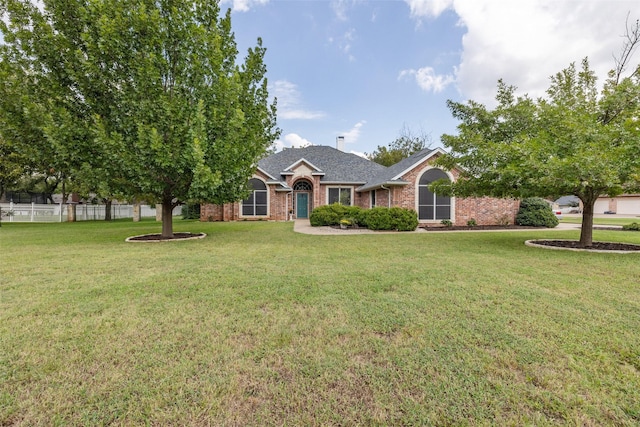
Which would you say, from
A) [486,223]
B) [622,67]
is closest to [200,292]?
[622,67]

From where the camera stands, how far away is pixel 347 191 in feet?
71.4

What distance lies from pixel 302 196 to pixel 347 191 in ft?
11.2

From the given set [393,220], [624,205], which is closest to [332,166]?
[393,220]

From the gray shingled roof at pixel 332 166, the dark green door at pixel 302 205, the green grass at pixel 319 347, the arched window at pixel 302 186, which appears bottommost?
the green grass at pixel 319 347

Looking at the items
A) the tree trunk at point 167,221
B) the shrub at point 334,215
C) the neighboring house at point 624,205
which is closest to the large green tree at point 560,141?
the shrub at point 334,215

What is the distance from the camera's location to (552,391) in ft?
6.97

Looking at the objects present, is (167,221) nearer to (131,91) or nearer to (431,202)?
(131,91)

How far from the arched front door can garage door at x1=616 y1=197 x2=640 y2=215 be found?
131 ft

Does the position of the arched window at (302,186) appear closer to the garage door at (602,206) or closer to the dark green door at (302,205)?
the dark green door at (302,205)

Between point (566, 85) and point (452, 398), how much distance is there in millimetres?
11389

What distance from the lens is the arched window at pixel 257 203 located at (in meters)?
20.1

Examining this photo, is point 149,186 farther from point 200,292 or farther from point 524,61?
point 524,61

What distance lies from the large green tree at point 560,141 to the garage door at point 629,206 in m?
36.2

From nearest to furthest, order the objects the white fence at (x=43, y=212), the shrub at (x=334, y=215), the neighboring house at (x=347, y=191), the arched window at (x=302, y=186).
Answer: the shrub at (x=334, y=215), the neighboring house at (x=347, y=191), the white fence at (x=43, y=212), the arched window at (x=302, y=186)
